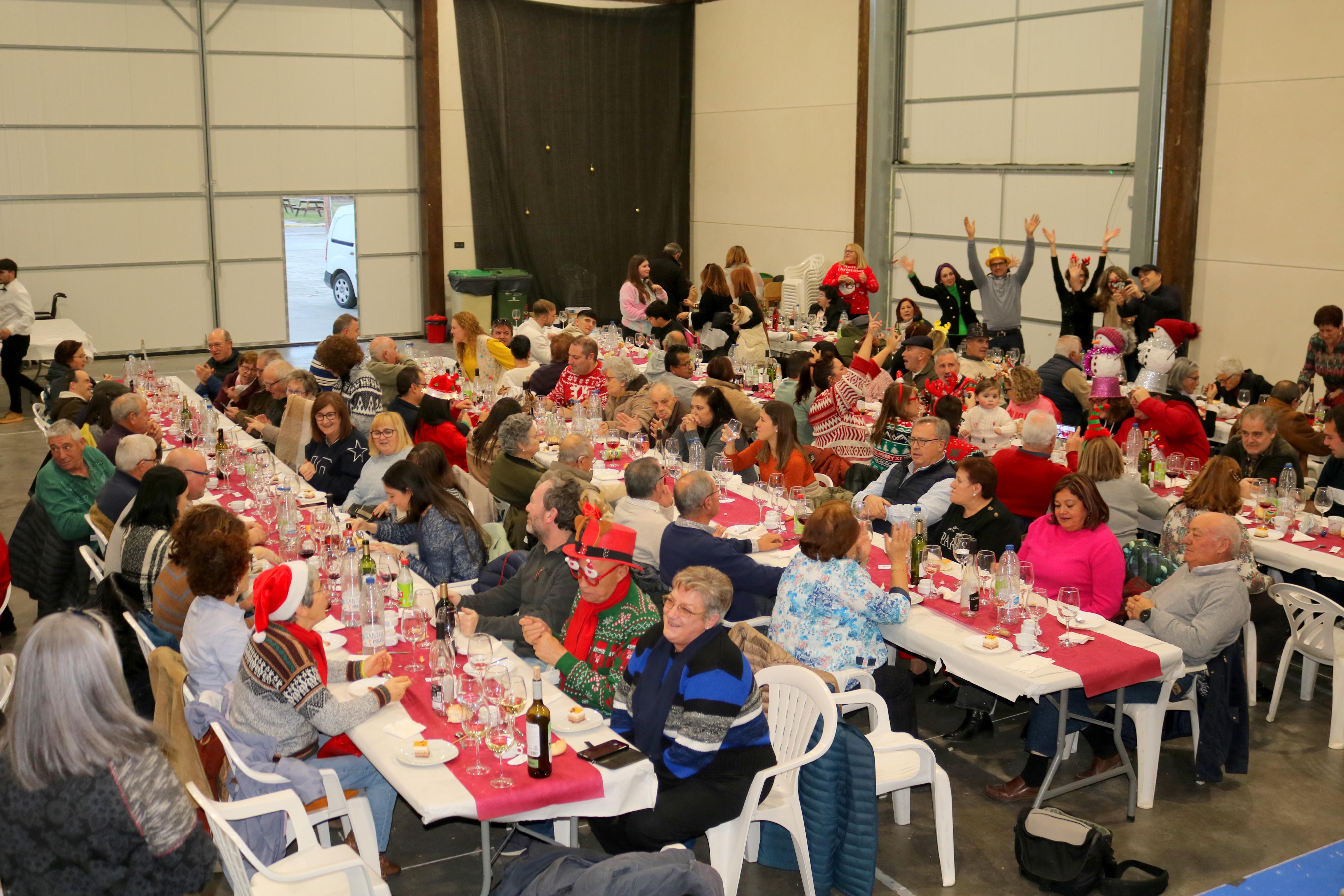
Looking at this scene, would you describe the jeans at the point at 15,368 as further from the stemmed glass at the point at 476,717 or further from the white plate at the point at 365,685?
the stemmed glass at the point at 476,717

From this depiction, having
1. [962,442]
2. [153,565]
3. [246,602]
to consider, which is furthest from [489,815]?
[962,442]

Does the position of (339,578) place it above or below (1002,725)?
above

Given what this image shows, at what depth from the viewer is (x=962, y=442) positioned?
729 centimetres

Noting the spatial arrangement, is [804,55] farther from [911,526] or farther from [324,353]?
[911,526]

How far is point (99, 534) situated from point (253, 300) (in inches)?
406

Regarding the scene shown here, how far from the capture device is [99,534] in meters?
5.99

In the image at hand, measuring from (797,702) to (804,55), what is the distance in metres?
12.9

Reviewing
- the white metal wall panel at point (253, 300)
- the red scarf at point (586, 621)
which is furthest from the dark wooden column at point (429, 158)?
the red scarf at point (586, 621)

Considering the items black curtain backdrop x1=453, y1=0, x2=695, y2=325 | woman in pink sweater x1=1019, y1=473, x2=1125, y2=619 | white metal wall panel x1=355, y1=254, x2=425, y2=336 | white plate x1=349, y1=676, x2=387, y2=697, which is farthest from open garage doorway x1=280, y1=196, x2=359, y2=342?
woman in pink sweater x1=1019, y1=473, x2=1125, y2=619

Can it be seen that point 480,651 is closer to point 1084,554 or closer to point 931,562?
point 931,562

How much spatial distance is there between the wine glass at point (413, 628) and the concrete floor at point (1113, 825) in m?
0.77

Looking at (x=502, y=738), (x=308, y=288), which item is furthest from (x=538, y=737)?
(x=308, y=288)

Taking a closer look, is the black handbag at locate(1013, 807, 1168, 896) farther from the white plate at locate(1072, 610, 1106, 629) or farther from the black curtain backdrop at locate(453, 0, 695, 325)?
the black curtain backdrop at locate(453, 0, 695, 325)

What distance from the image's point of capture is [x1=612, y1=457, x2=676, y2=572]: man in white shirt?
5.68m
